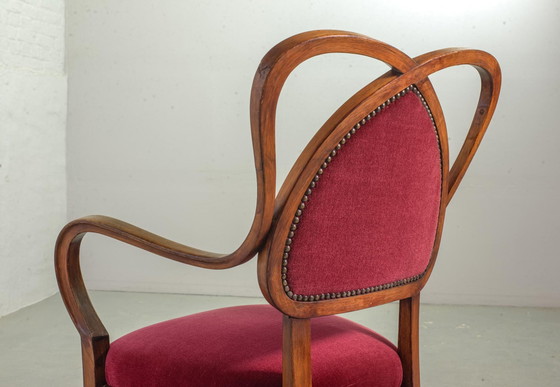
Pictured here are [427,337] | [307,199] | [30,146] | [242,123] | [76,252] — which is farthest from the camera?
[242,123]

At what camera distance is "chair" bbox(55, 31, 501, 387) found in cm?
105

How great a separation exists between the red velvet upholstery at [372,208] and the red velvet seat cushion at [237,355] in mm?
138

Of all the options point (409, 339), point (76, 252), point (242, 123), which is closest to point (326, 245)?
point (409, 339)

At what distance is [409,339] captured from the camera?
138 cm

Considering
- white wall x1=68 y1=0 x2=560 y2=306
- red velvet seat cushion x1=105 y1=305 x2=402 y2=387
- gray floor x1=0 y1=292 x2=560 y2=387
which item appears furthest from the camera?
white wall x1=68 y1=0 x2=560 y2=306

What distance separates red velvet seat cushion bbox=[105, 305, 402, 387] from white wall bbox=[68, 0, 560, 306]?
262 centimetres

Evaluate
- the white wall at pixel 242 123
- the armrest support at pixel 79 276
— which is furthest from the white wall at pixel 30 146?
the armrest support at pixel 79 276

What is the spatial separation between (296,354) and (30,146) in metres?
3.00

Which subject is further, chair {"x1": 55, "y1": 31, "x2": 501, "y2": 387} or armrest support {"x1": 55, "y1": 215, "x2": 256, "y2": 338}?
armrest support {"x1": 55, "y1": 215, "x2": 256, "y2": 338}

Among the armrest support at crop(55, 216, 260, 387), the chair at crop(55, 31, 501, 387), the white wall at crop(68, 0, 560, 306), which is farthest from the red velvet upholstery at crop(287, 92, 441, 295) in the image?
the white wall at crop(68, 0, 560, 306)

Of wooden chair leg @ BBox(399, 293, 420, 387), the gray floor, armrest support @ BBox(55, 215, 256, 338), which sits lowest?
the gray floor

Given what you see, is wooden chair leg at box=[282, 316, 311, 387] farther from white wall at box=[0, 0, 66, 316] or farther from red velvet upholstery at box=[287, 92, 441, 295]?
white wall at box=[0, 0, 66, 316]

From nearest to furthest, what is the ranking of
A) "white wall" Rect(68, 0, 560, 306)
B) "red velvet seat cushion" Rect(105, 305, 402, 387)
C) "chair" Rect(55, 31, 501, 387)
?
"chair" Rect(55, 31, 501, 387) → "red velvet seat cushion" Rect(105, 305, 402, 387) → "white wall" Rect(68, 0, 560, 306)

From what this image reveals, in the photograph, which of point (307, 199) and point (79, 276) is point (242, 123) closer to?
point (79, 276)
